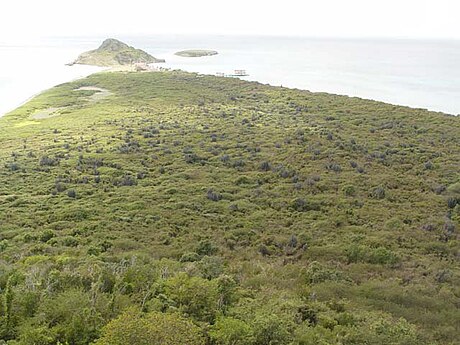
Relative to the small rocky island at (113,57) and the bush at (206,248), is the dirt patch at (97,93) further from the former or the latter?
the bush at (206,248)

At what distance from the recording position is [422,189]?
2550 centimetres

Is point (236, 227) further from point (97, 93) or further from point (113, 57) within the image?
point (113, 57)

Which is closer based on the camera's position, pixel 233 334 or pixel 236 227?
pixel 233 334

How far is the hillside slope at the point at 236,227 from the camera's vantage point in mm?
10250

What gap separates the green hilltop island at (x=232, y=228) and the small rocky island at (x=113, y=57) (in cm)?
6730

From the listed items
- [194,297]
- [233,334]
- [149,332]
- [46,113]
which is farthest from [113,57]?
[149,332]

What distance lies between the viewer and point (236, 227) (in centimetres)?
2078

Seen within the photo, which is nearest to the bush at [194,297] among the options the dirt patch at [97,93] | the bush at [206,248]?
the bush at [206,248]

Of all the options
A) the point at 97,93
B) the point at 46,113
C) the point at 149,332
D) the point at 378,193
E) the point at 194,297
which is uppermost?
the point at 97,93

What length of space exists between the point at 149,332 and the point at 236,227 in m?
12.7

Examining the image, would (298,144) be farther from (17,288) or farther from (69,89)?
(69,89)

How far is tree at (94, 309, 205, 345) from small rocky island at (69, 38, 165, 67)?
10894 cm

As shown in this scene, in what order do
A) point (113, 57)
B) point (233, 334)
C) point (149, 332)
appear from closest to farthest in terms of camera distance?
point (149, 332) → point (233, 334) → point (113, 57)

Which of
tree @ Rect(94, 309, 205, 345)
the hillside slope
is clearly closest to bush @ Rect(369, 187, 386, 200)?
the hillside slope
